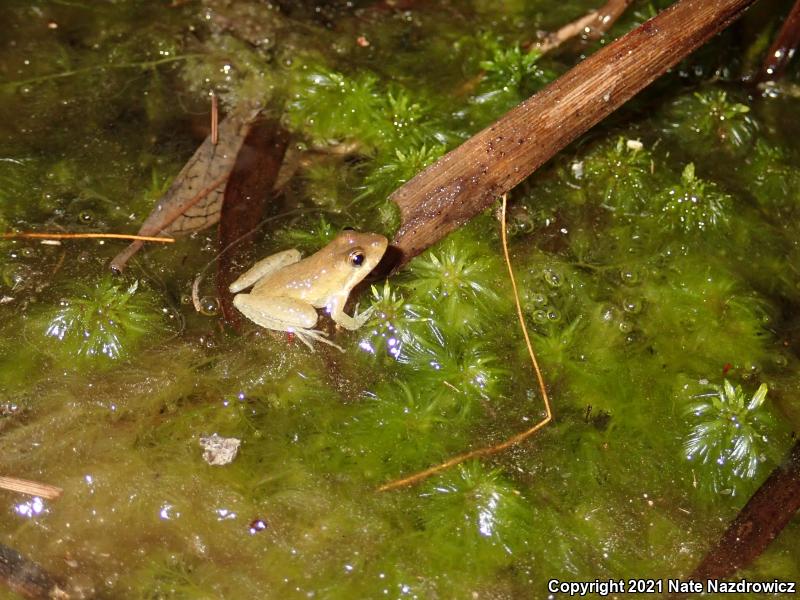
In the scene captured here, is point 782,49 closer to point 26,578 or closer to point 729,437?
point 729,437

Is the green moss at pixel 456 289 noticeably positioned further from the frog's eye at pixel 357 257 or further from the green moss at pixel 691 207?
the green moss at pixel 691 207

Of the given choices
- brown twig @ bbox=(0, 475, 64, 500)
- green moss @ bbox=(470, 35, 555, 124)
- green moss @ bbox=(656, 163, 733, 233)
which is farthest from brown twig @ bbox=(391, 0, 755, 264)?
brown twig @ bbox=(0, 475, 64, 500)

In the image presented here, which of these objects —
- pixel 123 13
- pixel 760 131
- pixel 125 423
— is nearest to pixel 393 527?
pixel 125 423

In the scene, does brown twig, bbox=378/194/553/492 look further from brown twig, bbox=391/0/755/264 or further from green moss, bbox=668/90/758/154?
green moss, bbox=668/90/758/154

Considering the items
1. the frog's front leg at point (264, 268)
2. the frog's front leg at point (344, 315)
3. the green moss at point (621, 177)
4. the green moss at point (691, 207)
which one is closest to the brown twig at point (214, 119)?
the frog's front leg at point (264, 268)

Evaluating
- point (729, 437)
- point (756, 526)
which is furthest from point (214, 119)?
point (756, 526)
